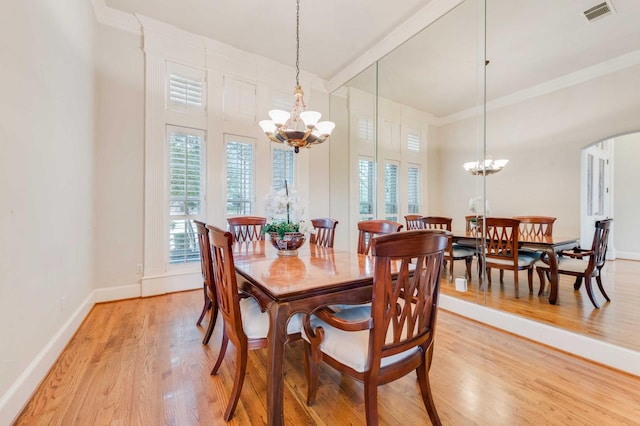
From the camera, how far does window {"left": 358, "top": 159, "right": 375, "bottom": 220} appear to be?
439 cm

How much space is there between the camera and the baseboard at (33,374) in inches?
52.6

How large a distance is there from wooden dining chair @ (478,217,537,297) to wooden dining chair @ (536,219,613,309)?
0.28 metres

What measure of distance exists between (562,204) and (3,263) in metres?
3.99

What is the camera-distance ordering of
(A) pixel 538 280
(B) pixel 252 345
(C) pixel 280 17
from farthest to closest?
1. (C) pixel 280 17
2. (A) pixel 538 280
3. (B) pixel 252 345

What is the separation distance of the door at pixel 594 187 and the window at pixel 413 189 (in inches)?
65.1

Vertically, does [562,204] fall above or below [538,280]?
above

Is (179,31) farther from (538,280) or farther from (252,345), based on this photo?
(538,280)

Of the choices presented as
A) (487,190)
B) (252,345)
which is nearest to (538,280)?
(487,190)

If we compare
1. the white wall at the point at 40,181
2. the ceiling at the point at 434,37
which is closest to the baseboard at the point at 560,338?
the ceiling at the point at 434,37

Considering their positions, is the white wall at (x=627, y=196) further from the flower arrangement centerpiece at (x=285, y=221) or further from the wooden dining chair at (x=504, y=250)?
the flower arrangement centerpiece at (x=285, y=221)

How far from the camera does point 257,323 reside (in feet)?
4.93

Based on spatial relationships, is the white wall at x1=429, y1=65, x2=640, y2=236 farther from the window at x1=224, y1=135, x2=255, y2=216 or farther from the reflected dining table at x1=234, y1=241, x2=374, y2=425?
the window at x1=224, y1=135, x2=255, y2=216

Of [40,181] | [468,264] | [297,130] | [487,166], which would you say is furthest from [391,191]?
[40,181]

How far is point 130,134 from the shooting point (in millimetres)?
3223
